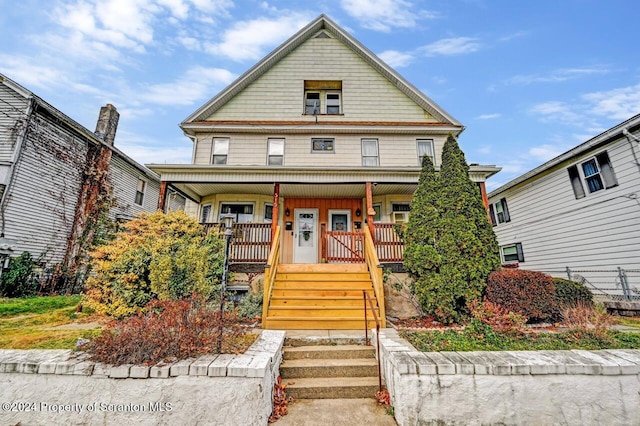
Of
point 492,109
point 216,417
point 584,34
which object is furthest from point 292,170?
point 492,109

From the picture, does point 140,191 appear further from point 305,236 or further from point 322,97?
point 322,97

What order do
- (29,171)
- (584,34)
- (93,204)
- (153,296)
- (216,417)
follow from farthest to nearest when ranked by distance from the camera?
(584,34) → (93,204) → (29,171) → (153,296) → (216,417)

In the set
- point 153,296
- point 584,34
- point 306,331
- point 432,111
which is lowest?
point 306,331

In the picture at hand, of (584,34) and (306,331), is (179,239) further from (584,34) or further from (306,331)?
(584,34)

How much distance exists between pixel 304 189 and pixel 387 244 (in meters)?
3.66

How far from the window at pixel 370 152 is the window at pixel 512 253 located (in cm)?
822

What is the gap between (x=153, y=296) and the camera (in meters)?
5.74

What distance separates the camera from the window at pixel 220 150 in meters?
10.8

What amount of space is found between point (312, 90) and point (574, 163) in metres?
10.8

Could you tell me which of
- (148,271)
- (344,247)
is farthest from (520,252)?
(148,271)

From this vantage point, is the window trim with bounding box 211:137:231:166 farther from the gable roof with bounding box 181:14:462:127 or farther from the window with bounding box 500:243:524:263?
the window with bounding box 500:243:524:263

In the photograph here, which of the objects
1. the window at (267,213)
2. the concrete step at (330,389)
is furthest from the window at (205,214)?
the concrete step at (330,389)

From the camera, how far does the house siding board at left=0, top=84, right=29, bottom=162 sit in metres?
9.51

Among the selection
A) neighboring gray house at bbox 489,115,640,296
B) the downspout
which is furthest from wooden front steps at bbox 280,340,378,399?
the downspout
